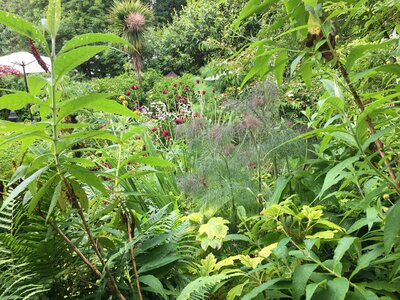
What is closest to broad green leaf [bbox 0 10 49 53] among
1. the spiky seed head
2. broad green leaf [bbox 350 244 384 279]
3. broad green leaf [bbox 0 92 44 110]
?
broad green leaf [bbox 0 92 44 110]

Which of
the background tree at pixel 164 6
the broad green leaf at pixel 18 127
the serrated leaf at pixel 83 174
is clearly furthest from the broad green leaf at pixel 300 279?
the background tree at pixel 164 6

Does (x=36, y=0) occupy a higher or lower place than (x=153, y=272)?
higher

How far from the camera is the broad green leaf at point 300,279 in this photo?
115 cm

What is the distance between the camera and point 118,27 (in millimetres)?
16297

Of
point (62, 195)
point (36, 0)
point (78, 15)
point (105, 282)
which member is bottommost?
point (105, 282)

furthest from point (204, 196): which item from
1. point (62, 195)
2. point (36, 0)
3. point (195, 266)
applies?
point (36, 0)

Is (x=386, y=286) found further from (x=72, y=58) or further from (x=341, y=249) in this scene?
(x=72, y=58)

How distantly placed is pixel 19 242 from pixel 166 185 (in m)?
1.87

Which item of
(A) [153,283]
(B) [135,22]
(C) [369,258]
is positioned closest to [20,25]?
(A) [153,283]

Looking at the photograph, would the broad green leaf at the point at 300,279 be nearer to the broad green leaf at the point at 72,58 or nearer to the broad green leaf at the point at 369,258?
the broad green leaf at the point at 369,258

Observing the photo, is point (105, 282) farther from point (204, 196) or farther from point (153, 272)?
point (204, 196)

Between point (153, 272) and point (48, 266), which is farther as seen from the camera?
point (153, 272)

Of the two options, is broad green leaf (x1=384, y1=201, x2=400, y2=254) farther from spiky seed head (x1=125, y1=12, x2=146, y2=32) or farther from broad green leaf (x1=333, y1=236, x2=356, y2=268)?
spiky seed head (x1=125, y1=12, x2=146, y2=32)

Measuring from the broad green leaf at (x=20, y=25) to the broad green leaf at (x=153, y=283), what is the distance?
0.73 meters
